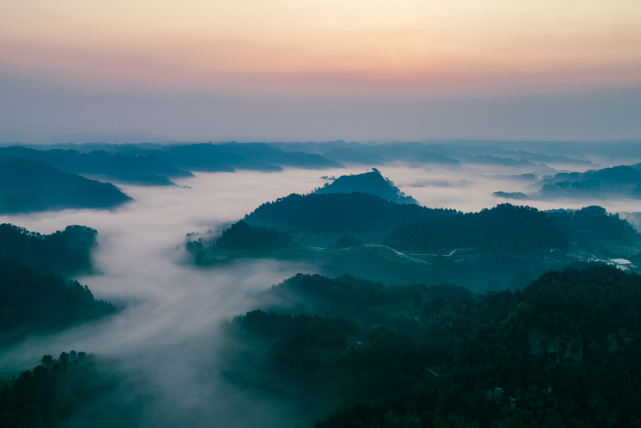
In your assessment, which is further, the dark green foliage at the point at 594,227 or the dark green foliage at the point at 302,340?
the dark green foliage at the point at 594,227

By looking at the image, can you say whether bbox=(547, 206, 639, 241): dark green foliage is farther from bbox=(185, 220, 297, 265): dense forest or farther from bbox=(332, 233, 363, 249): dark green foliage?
bbox=(185, 220, 297, 265): dense forest

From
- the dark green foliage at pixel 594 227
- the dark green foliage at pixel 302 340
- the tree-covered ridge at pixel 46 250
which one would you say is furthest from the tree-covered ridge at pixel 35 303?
the dark green foliage at pixel 594 227

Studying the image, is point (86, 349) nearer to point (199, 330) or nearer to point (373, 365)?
point (199, 330)

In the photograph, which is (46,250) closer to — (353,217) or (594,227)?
(353,217)

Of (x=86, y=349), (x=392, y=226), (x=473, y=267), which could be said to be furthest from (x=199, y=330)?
(x=392, y=226)

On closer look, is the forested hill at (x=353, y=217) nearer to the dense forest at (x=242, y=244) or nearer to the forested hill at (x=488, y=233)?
the dense forest at (x=242, y=244)
